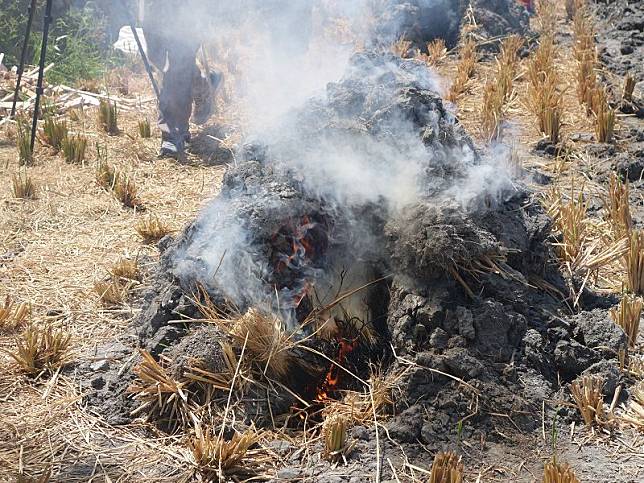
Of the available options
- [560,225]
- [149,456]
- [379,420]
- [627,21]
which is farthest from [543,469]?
[627,21]

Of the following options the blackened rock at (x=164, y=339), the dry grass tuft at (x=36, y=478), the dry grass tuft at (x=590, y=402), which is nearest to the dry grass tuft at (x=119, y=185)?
the blackened rock at (x=164, y=339)

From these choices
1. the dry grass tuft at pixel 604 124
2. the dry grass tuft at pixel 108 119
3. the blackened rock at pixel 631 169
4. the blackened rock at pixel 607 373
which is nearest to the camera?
the blackened rock at pixel 607 373

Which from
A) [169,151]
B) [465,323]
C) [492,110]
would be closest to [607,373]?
[465,323]

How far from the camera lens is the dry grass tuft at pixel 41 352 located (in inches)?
136

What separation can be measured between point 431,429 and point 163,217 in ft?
10.3

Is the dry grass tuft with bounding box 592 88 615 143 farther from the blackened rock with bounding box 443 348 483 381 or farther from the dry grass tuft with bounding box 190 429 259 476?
the dry grass tuft with bounding box 190 429 259 476

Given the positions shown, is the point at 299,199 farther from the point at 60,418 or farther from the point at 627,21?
the point at 627,21

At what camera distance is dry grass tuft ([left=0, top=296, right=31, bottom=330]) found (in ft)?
12.7

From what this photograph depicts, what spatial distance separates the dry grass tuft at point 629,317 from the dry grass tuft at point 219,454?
6.21 ft

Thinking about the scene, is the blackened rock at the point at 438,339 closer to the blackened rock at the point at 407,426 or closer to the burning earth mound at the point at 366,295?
the burning earth mound at the point at 366,295

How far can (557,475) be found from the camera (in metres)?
2.52

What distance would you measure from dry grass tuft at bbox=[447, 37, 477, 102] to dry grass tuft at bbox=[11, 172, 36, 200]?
400 cm

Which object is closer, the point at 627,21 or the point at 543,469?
the point at 543,469

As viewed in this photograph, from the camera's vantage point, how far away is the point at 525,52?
8.60 metres
